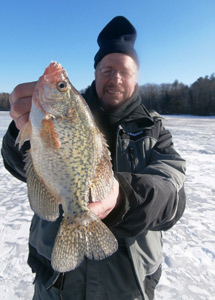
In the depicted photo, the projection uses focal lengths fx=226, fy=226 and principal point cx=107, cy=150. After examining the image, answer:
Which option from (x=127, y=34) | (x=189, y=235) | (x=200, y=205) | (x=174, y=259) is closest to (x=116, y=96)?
(x=127, y=34)

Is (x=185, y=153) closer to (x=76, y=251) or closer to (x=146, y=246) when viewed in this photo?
(x=146, y=246)

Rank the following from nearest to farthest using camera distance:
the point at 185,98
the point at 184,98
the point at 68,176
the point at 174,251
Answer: the point at 68,176
the point at 174,251
the point at 185,98
the point at 184,98

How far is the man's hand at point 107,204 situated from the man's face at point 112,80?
49.1 inches

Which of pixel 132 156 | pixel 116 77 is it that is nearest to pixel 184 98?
→ pixel 116 77

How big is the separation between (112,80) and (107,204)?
1.49m

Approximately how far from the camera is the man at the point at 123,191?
1.58 m

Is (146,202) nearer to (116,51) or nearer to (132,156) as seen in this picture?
(132,156)

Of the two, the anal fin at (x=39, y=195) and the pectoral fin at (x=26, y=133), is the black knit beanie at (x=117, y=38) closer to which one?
the pectoral fin at (x=26, y=133)

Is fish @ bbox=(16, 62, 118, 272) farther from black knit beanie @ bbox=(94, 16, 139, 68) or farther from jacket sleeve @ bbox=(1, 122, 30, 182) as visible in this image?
black knit beanie @ bbox=(94, 16, 139, 68)

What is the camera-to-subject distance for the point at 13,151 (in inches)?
76.8

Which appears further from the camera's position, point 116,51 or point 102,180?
point 116,51

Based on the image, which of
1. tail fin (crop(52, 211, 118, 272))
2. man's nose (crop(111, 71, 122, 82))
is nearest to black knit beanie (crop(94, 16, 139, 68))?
man's nose (crop(111, 71, 122, 82))

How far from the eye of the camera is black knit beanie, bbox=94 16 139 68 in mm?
2568

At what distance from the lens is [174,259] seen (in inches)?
125
